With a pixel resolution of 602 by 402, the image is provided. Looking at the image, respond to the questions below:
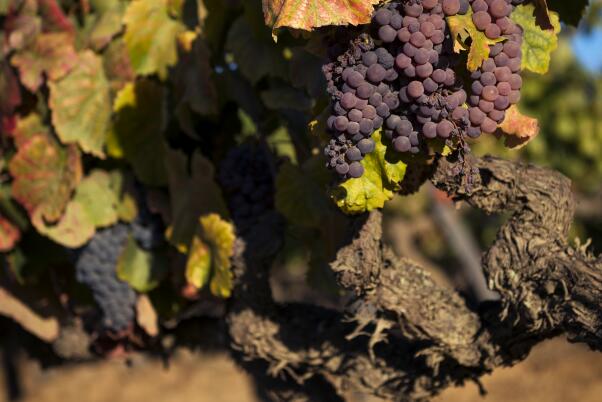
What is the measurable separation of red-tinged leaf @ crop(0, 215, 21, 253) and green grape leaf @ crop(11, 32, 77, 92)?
23.3 inches

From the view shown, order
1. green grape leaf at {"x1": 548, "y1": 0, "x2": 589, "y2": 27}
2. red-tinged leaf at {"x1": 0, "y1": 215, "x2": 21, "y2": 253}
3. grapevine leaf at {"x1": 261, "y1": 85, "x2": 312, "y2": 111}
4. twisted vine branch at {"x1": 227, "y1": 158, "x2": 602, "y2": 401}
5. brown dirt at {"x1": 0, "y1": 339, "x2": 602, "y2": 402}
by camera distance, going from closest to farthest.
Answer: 1. twisted vine branch at {"x1": 227, "y1": 158, "x2": 602, "y2": 401}
2. green grape leaf at {"x1": 548, "y1": 0, "x2": 589, "y2": 27}
3. grapevine leaf at {"x1": 261, "y1": 85, "x2": 312, "y2": 111}
4. red-tinged leaf at {"x1": 0, "y1": 215, "x2": 21, "y2": 253}
5. brown dirt at {"x1": 0, "y1": 339, "x2": 602, "y2": 402}

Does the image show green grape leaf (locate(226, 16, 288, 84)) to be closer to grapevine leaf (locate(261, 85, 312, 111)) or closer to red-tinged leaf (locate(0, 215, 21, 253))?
grapevine leaf (locate(261, 85, 312, 111))

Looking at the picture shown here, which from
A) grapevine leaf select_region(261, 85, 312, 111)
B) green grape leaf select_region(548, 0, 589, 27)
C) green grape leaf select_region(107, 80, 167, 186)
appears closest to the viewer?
green grape leaf select_region(548, 0, 589, 27)

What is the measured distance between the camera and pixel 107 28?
2.98 meters

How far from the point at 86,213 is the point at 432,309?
140cm

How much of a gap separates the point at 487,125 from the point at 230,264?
1.12 metres

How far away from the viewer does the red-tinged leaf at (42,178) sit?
120 inches

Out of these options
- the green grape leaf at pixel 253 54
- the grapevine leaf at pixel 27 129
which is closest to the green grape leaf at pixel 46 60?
the grapevine leaf at pixel 27 129

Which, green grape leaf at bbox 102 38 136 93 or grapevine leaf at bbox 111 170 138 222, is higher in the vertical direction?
green grape leaf at bbox 102 38 136 93

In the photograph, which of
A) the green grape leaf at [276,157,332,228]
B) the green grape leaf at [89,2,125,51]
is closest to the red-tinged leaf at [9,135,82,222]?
the green grape leaf at [89,2,125,51]

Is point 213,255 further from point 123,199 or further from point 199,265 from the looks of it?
point 123,199

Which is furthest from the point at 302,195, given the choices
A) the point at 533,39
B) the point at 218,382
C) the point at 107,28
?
the point at 218,382

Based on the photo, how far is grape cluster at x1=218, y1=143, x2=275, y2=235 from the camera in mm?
2830

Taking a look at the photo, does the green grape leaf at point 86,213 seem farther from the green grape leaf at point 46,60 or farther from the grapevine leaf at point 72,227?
the green grape leaf at point 46,60
